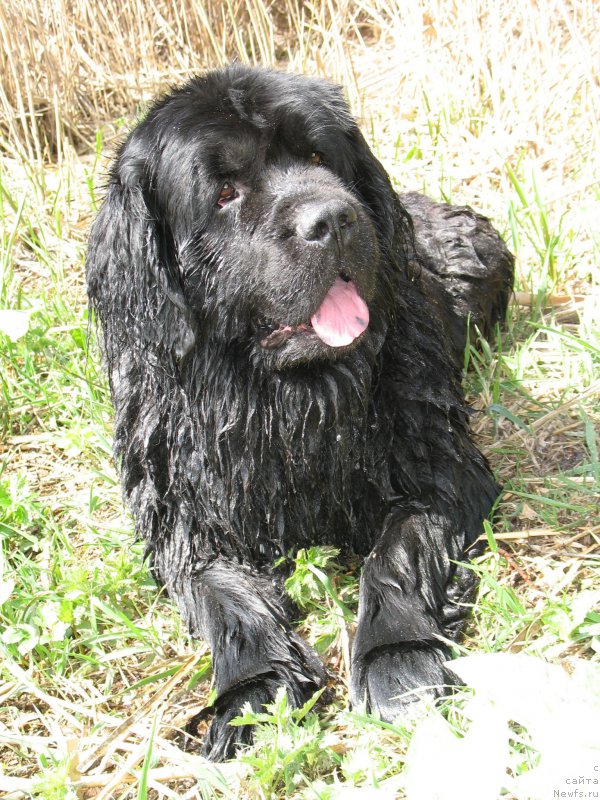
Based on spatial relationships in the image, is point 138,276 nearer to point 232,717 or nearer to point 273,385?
point 273,385

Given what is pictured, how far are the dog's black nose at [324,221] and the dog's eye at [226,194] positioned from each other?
24 cm

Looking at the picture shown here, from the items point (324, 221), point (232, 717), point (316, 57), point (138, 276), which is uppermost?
point (316, 57)

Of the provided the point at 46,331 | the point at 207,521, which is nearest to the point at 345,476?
the point at 207,521

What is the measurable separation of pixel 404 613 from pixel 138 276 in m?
1.18

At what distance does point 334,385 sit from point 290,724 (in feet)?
3.12

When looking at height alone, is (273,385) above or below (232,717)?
above

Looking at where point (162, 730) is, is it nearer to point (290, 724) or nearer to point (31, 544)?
point (290, 724)

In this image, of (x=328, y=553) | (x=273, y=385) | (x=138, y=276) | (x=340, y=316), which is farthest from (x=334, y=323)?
(x=328, y=553)

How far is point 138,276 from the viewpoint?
8.27 ft

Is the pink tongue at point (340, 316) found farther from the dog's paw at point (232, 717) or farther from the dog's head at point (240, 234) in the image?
the dog's paw at point (232, 717)

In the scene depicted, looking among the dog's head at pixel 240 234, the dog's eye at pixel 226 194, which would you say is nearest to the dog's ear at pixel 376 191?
the dog's head at pixel 240 234

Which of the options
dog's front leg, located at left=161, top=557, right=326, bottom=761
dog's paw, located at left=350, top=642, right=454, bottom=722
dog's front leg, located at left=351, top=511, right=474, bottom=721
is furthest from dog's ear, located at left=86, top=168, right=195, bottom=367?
dog's paw, located at left=350, top=642, right=454, bottom=722

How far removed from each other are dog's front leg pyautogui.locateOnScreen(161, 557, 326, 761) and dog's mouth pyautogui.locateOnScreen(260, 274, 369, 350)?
2.32 feet

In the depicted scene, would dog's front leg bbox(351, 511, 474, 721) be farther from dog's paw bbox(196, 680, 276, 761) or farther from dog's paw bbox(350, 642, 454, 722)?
dog's paw bbox(196, 680, 276, 761)
